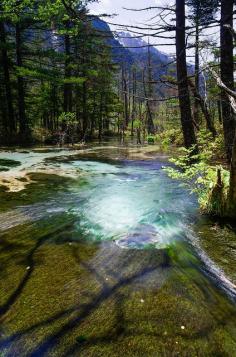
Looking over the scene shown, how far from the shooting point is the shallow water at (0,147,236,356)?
2.61m

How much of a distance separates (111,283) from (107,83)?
28.4 metres

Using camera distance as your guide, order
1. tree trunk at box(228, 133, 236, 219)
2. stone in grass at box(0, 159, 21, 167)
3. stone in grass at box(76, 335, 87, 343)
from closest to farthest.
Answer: stone in grass at box(76, 335, 87, 343)
tree trunk at box(228, 133, 236, 219)
stone in grass at box(0, 159, 21, 167)

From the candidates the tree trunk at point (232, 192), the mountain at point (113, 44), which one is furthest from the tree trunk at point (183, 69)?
the tree trunk at point (232, 192)

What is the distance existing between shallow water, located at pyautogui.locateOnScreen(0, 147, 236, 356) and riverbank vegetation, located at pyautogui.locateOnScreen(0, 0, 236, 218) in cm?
153

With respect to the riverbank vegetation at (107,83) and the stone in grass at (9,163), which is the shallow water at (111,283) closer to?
the riverbank vegetation at (107,83)

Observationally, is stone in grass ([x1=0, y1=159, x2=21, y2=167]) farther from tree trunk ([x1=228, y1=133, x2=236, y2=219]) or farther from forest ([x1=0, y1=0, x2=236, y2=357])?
tree trunk ([x1=228, y1=133, x2=236, y2=219])

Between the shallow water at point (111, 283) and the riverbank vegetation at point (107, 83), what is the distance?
1.53m

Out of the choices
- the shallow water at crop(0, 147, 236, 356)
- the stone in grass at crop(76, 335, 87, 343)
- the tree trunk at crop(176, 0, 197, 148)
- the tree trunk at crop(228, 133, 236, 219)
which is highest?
the tree trunk at crop(176, 0, 197, 148)

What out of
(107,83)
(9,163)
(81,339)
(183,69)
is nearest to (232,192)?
(81,339)

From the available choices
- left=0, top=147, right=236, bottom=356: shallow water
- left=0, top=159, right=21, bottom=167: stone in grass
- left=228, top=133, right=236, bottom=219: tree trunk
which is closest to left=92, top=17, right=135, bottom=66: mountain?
left=228, top=133, right=236, bottom=219: tree trunk

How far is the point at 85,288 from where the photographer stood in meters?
A: 3.33

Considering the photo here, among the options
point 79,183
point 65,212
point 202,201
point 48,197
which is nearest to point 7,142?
point 79,183

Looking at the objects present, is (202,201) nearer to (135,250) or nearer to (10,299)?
(135,250)

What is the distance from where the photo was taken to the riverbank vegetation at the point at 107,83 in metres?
5.61
